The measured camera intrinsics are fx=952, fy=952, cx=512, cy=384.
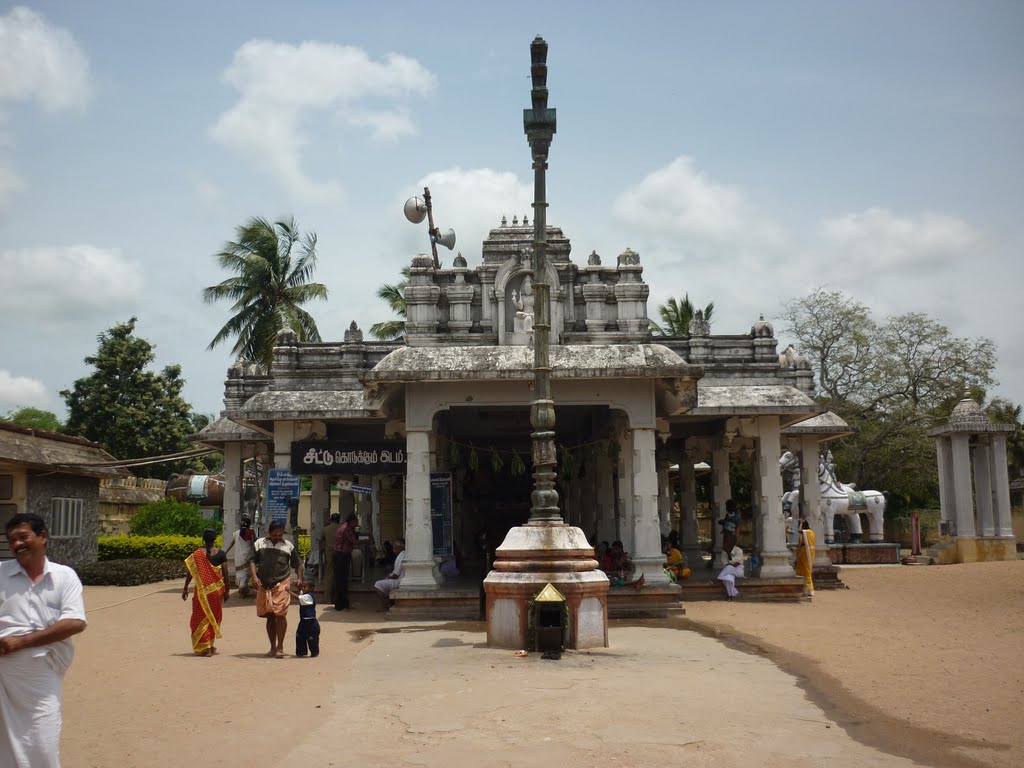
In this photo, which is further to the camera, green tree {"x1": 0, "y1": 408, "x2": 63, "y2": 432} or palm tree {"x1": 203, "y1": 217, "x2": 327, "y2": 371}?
green tree {"x1": 0, "y1": 408, "x2": 63, "y2": 432}

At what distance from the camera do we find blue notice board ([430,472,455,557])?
16.6 m

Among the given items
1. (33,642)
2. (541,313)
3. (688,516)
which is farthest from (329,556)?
(33,642)

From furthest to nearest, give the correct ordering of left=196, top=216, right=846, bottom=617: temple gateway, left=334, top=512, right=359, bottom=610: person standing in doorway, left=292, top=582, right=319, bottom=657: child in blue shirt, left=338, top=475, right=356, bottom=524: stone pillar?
left=338, top=475, right=356, bottom=524: stone pillar < left=334, top=512, right=359, bottom=610: person standing in doorway < left=196, top=216, right=846, bottom=617: temple gateway < left=292, top=582, right=319, bottom=657: child in blue shirt

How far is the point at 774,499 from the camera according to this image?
17.6 m

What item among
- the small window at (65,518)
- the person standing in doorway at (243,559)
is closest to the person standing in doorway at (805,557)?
the person standing in doorway at (243,559)

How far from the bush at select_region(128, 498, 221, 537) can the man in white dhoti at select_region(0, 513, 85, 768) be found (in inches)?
1020

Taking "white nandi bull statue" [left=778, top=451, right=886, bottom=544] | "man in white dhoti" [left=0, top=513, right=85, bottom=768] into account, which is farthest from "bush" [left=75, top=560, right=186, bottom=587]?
"man in white dhoti" [left=0, top=513, right=85, bottom=768]

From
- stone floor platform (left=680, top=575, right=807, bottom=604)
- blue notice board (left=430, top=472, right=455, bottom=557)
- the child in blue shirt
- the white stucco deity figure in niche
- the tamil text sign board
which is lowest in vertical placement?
stone floor platform (left=680, top=575, right=807, bottom=604)

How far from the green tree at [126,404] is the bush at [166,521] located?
9.14 m

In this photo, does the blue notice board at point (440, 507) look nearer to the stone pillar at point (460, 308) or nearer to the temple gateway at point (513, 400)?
the temple gateway at point (513, 400)

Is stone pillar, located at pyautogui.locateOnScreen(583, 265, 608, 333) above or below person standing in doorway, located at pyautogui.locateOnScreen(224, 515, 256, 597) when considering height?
above

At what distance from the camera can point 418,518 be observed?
15359mm

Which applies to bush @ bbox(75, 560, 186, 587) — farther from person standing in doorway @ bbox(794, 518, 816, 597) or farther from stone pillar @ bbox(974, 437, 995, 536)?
stone pillar @ bbox(974, 437, 995, 536)

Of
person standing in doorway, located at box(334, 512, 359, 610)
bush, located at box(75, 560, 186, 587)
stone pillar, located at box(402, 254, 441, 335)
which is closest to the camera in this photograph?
stone pillar, located at box(402, 254, 441, 335)
